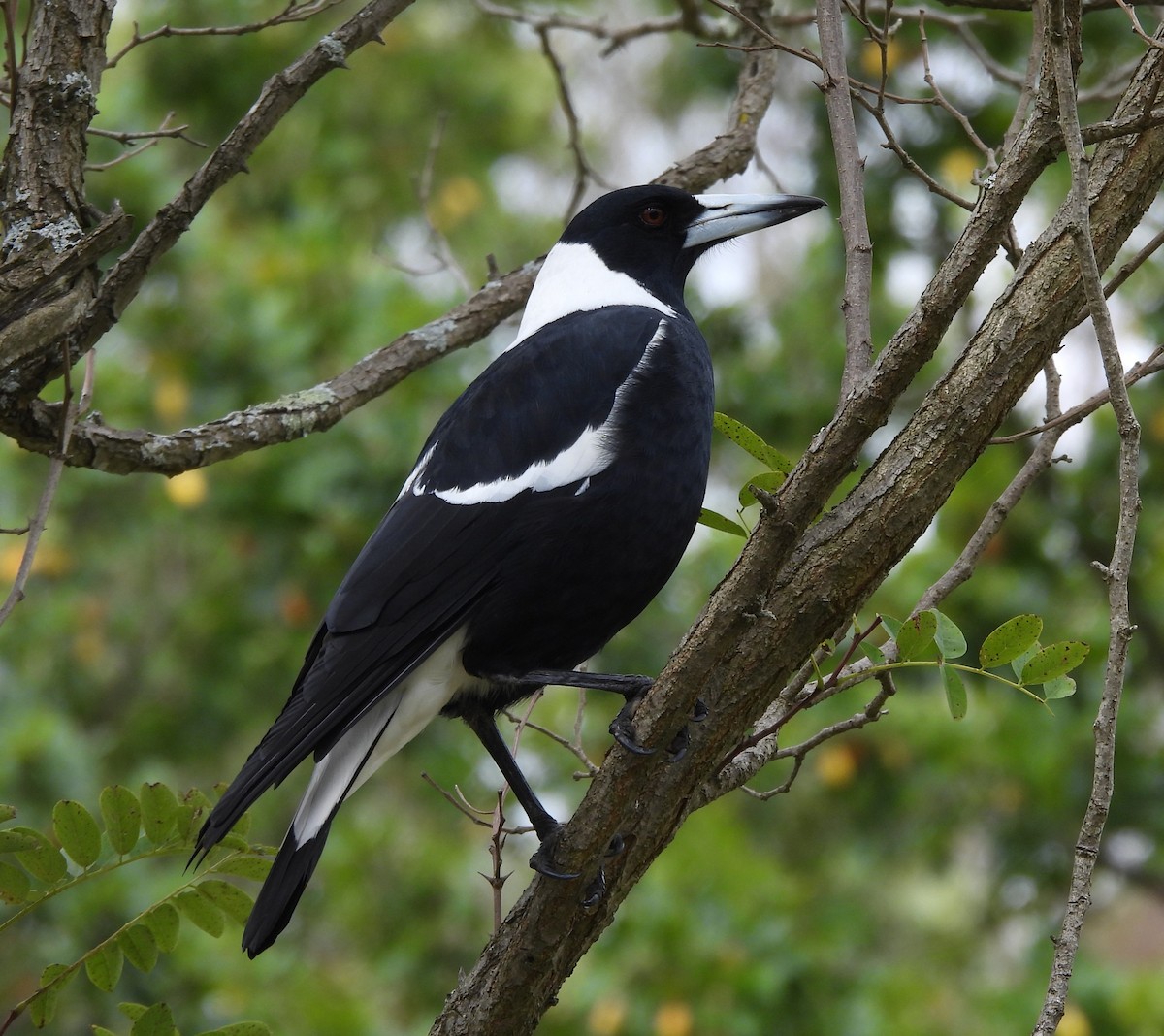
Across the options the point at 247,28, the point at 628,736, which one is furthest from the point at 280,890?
the point at 247,28

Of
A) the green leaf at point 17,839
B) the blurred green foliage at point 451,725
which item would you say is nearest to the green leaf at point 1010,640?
the green leaf at point 17,839

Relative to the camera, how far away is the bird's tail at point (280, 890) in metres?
2.05

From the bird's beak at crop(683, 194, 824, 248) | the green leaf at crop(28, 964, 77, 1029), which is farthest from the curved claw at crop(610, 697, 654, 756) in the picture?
the bird's beak at crop(683, 194, 824, 248)

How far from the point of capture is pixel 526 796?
243 centimetres

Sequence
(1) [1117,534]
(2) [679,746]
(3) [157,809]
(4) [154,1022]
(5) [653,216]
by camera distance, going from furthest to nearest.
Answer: (5) [653,216], (3) [157,809], (2) [679,746], (4) [154,1022], (1) [1117,534]

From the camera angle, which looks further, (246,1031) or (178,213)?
(178,213)

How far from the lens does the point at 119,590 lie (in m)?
7.00

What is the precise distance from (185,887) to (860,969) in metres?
3.16

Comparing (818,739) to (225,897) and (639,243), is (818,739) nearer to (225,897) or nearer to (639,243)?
(225,897)

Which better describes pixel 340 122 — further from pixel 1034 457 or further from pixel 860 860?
pixel 1034 457

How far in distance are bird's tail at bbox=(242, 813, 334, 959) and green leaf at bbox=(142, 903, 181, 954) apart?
0.11 metres

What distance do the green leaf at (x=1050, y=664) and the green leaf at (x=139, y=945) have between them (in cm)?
137

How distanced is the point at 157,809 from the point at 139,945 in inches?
8.4

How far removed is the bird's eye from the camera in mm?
3229
